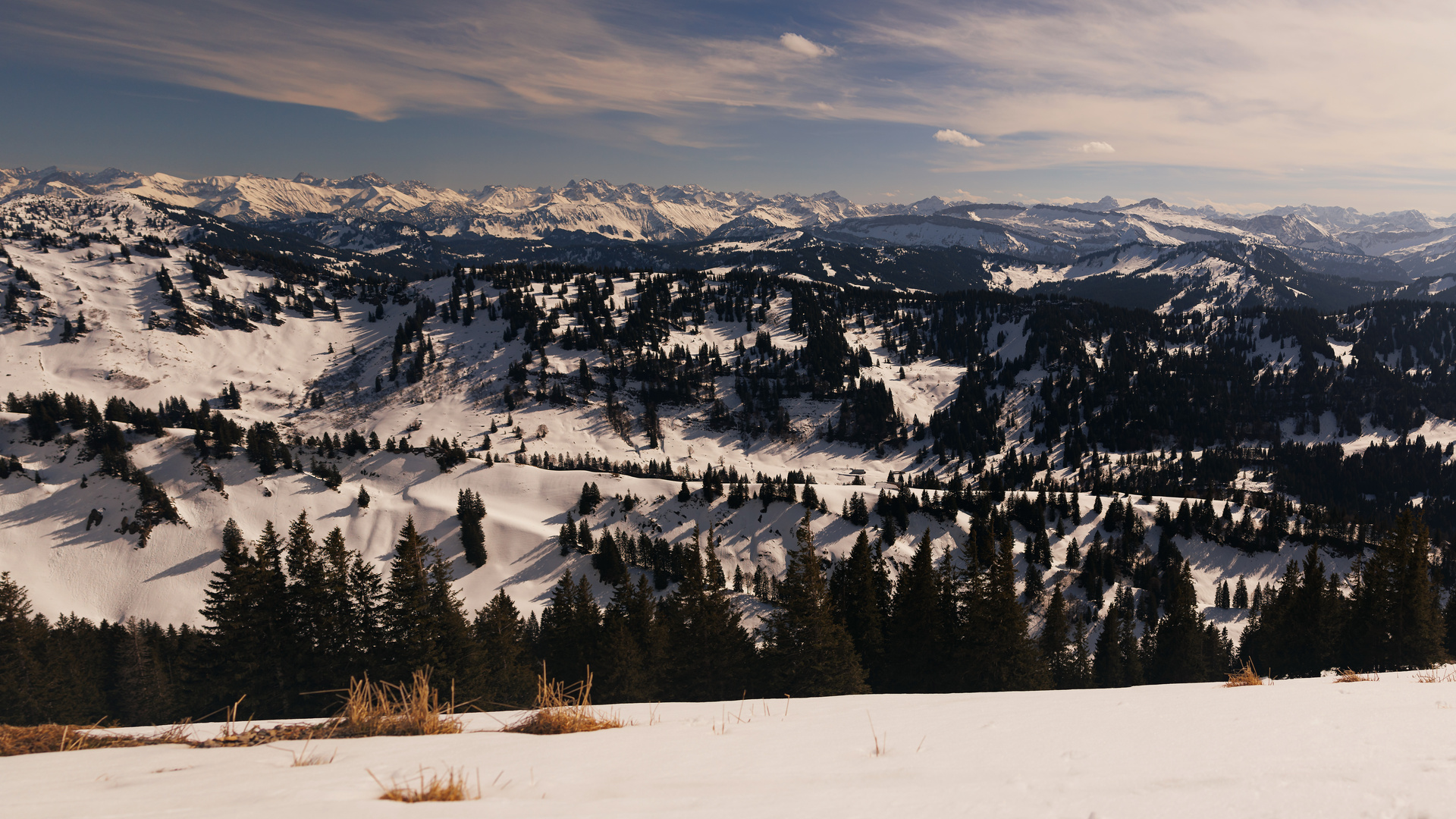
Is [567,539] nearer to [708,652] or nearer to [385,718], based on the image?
[708,652]

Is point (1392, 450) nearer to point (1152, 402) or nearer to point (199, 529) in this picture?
point (1152, 402)

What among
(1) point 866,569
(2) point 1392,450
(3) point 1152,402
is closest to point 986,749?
(1) point 866,569

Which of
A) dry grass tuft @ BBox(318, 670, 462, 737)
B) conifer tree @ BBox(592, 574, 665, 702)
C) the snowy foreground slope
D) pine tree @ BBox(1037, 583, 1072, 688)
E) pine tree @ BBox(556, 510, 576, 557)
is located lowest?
pine tree @ BBox(556, 510, 576, 557)

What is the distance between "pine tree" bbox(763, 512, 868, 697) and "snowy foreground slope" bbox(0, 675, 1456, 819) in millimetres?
19890

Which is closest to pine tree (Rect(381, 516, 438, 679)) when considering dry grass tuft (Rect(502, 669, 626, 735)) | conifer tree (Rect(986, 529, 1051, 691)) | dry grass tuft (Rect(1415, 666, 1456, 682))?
dry grass tuft (Rect(502, 669, 626, 735))

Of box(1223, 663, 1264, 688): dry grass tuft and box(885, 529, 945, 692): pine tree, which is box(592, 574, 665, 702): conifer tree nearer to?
box(885, 529, 945, 692): pine tree

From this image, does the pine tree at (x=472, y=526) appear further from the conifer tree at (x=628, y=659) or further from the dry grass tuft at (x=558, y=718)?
the dry grass tuft at (x=558, y=718)

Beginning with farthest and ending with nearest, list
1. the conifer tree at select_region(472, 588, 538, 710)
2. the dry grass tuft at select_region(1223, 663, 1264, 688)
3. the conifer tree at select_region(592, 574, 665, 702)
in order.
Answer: the conifer tree at select_region(472, 588, 538, 710) → the conifer tree at select_region(592, 574, 665, 702) → the dry grass tuft at select_region(1223, 663, 1264, 688)

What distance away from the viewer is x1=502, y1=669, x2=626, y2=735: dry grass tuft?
244 inches

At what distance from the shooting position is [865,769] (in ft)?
13.8

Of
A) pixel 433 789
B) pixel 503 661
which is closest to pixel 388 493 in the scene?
pixel 503 661

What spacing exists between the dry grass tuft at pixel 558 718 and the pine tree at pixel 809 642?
1906 centimetres

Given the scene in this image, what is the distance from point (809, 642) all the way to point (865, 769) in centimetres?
2347

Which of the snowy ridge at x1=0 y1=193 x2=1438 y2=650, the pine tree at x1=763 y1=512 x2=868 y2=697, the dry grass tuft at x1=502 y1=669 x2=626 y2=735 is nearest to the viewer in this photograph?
the dry grass tuft at x1=502 y1=669 x2=626 y2=735
